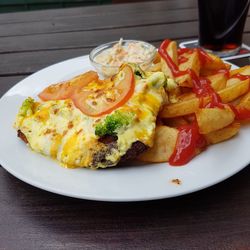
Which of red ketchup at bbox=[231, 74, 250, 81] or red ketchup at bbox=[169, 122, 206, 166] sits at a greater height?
red ketchup at bbox=[231, 74, 250, 81]

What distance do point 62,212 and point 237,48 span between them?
1.37 m

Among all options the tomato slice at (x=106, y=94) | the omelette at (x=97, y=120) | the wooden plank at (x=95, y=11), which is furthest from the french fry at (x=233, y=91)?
the wooden plank at (x=95, y=11)

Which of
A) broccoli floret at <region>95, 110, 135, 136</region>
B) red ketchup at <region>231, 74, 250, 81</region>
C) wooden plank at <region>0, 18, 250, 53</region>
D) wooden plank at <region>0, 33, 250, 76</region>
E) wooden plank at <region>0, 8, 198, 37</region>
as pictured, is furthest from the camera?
wooden plank at <region>0, 8, 198, 37</region>

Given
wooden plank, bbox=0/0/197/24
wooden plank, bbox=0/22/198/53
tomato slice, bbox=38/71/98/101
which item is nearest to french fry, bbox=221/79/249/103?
tomato slice, bbox=38/71/98/101

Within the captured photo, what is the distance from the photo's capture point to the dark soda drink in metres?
1.99

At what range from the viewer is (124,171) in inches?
46.6

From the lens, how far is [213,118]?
1.24m

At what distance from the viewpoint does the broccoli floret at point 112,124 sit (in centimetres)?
118

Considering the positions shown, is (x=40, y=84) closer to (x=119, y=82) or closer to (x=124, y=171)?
(x=119, y=82)

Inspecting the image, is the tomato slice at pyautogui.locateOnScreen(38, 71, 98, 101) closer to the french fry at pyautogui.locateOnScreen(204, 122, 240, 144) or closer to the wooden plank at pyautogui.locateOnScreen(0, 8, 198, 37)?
the french fry at pyautogui.locateOnScreen(204, 122, 240, 144)

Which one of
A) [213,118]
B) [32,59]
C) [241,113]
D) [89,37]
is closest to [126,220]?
[213,118]

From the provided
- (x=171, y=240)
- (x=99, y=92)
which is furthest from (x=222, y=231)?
(x=99, y=92)

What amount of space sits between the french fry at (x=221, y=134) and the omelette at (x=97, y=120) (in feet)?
0.61

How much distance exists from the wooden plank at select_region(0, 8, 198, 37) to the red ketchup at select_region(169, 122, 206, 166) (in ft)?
4.95
